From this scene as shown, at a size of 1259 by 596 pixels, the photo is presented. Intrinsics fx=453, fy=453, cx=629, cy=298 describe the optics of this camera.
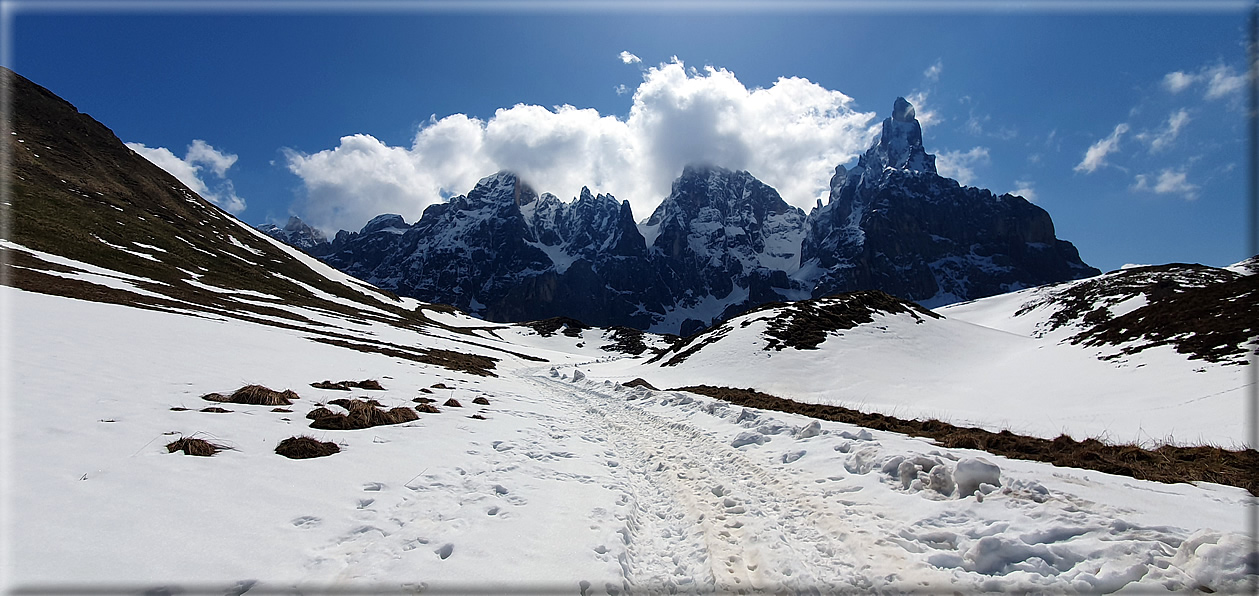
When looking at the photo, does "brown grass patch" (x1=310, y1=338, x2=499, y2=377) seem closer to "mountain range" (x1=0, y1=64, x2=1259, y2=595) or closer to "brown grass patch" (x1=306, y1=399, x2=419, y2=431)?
"mountain range" (x1=0, y1=64, x2=1259, y2=595)

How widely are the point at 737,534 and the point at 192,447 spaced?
28.1 ft

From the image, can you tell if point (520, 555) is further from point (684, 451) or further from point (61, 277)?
point (61, 277)

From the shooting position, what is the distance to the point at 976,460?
7.35 m

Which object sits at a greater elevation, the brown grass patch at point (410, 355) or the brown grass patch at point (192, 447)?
the brown grass patch at point (192, 447)

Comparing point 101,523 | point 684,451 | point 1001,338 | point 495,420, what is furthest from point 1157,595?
point 1001,338

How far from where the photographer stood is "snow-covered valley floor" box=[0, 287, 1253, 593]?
14.9 feet

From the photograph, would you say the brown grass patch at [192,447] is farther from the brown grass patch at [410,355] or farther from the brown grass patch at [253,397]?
the brown grass patch at [410,355]

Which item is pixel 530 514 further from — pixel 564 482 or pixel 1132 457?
pixel 1132 457

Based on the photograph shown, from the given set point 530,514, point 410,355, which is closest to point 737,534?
point 530,514

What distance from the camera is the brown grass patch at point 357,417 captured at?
10625mm

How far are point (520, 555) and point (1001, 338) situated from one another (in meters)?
58.0

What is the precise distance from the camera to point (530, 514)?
22.6 ft

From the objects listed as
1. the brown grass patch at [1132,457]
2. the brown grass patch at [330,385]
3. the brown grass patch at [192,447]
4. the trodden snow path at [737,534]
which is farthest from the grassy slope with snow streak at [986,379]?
the brown grass patch at [330,385]

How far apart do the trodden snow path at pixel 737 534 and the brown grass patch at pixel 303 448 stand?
5603 mm
